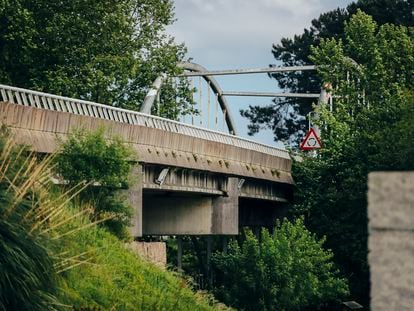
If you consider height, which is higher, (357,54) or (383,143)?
(357,54)

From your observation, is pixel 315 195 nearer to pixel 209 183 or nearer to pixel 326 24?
pixel 209 183

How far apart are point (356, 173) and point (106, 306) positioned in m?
31.6

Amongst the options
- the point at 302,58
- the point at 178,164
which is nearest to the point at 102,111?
the point at 178,164

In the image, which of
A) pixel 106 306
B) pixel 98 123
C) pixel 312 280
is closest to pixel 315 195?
pixel 312 280

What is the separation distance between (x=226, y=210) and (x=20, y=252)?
99.5 feet

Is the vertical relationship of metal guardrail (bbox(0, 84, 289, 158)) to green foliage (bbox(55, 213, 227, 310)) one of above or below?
above

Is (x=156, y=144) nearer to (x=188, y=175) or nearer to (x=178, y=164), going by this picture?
(x=178, y=164)

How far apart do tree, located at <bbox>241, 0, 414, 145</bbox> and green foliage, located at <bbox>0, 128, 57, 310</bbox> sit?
77.8 metres

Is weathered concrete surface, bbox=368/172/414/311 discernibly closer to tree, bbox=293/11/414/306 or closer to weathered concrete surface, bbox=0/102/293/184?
weathered concrete surface, bbox=0/102/293/184

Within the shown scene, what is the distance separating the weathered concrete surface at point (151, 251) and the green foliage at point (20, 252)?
11.5 metres

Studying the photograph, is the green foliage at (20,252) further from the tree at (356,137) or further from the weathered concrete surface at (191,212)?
the tree at (356,137)

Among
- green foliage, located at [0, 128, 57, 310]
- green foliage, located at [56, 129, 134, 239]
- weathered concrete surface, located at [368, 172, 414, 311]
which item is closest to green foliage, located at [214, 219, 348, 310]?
green foliage, located at [56, 129, 134, 239]

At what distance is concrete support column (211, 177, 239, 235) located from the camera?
47.3 meters

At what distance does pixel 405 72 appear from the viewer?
192ft
